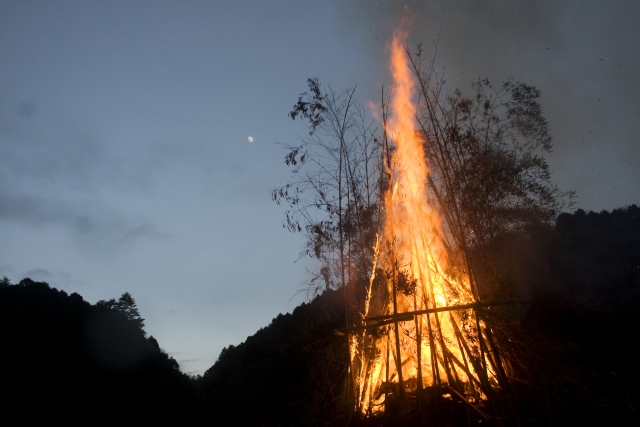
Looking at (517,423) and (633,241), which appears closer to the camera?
(517,423)

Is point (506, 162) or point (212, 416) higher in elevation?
point (506, 162)

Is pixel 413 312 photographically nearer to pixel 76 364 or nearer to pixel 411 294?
pixel 411 294

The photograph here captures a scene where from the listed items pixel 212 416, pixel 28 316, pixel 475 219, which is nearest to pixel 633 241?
pixel 475 219

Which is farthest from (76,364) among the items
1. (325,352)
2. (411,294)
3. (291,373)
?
(411,294)

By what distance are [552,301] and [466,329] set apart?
8.17m

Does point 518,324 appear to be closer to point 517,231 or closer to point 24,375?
point 517,231

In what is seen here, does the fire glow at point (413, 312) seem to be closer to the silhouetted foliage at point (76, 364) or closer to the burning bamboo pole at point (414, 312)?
the burning bamboo pole at point (414, 312)

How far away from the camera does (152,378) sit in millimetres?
30453

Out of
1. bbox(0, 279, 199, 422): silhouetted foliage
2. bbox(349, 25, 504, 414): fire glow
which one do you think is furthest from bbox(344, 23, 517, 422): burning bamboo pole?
bbox(0, 279, 199, 422): silhouetted foliage

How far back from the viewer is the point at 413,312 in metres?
7.05

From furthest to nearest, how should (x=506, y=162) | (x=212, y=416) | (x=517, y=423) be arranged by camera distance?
(x=212, y=416), (x=506, y=162), (x=517, y=423)

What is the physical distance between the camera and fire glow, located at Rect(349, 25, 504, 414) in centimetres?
743

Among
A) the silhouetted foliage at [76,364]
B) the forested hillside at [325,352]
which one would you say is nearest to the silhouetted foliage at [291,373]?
the forested hillside at [325,352]

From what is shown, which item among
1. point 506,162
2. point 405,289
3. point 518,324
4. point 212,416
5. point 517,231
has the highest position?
point 506,162
